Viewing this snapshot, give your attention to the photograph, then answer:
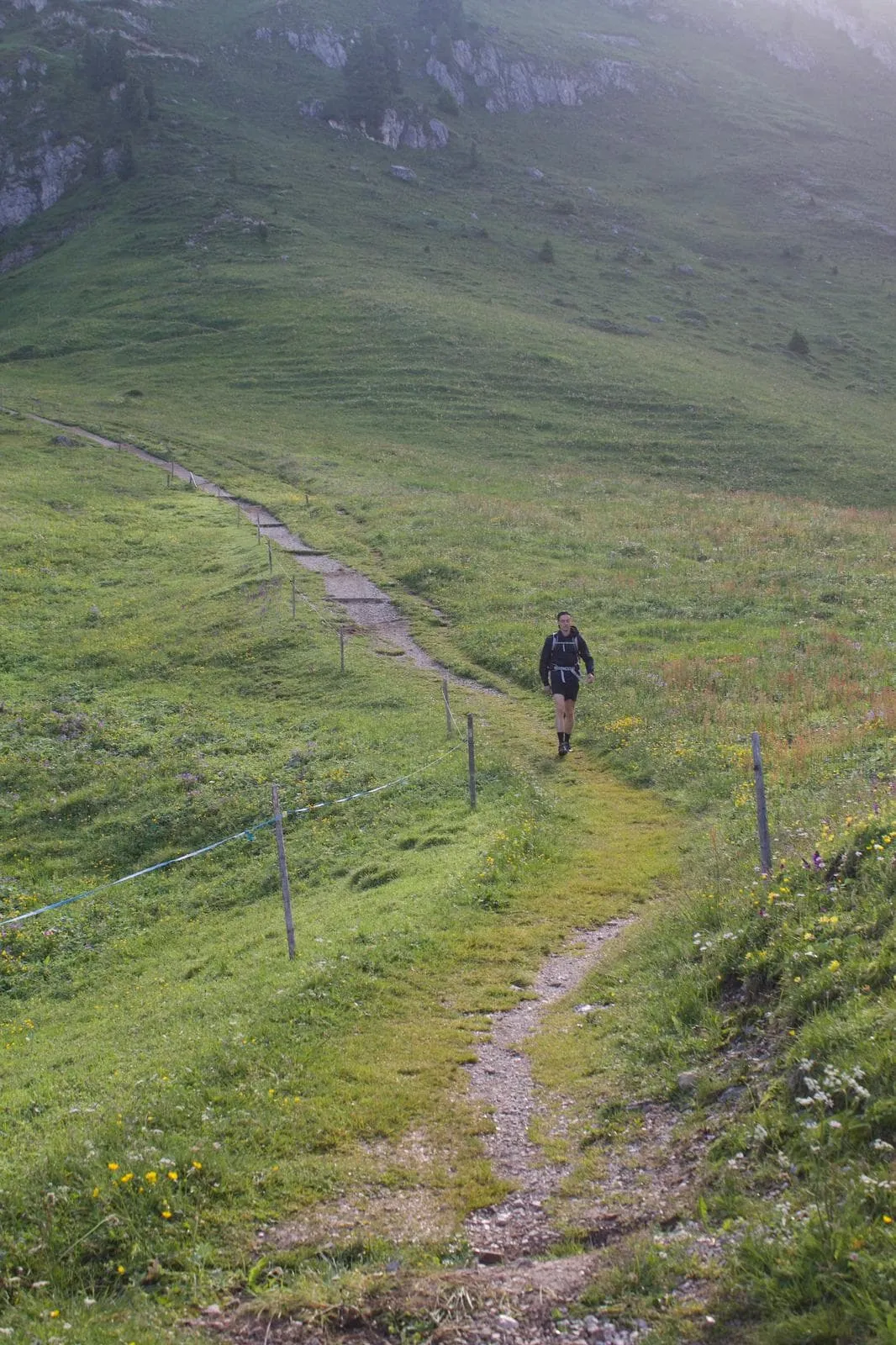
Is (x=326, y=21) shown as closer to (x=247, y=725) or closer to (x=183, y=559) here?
(x=183, y=559)

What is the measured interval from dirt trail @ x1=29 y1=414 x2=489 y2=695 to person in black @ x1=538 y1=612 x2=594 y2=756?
444cm

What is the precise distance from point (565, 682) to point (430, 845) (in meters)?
5.48

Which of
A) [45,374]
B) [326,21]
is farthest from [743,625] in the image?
[326,21]

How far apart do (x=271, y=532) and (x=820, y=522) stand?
26.6 metres

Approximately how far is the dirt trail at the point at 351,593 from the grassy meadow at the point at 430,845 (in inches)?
31.1

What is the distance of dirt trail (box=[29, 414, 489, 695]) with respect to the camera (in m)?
27.8

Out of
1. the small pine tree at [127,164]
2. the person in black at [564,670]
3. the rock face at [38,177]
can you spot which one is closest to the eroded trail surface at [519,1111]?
the person in black at [564,670]

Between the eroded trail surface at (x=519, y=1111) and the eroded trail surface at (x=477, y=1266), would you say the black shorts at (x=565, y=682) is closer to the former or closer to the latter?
the eroded trail surface at (x=519, y=1111)

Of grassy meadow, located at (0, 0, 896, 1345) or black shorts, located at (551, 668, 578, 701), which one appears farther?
black shorts, located at (551, 668, 578, 701)

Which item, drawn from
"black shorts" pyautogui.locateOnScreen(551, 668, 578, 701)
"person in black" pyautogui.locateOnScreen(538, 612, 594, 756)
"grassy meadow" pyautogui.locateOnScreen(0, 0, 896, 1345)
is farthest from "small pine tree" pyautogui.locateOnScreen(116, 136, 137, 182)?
"black shorts" pyautogui.locateOnScreen(551, 668, 578, 701)

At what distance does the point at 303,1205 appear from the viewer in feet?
24.5

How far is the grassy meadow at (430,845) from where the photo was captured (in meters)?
6.85

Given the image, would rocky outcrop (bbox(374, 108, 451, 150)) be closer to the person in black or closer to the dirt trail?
the dirt trail

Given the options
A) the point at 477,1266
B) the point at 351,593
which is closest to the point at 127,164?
the point at 351,593
